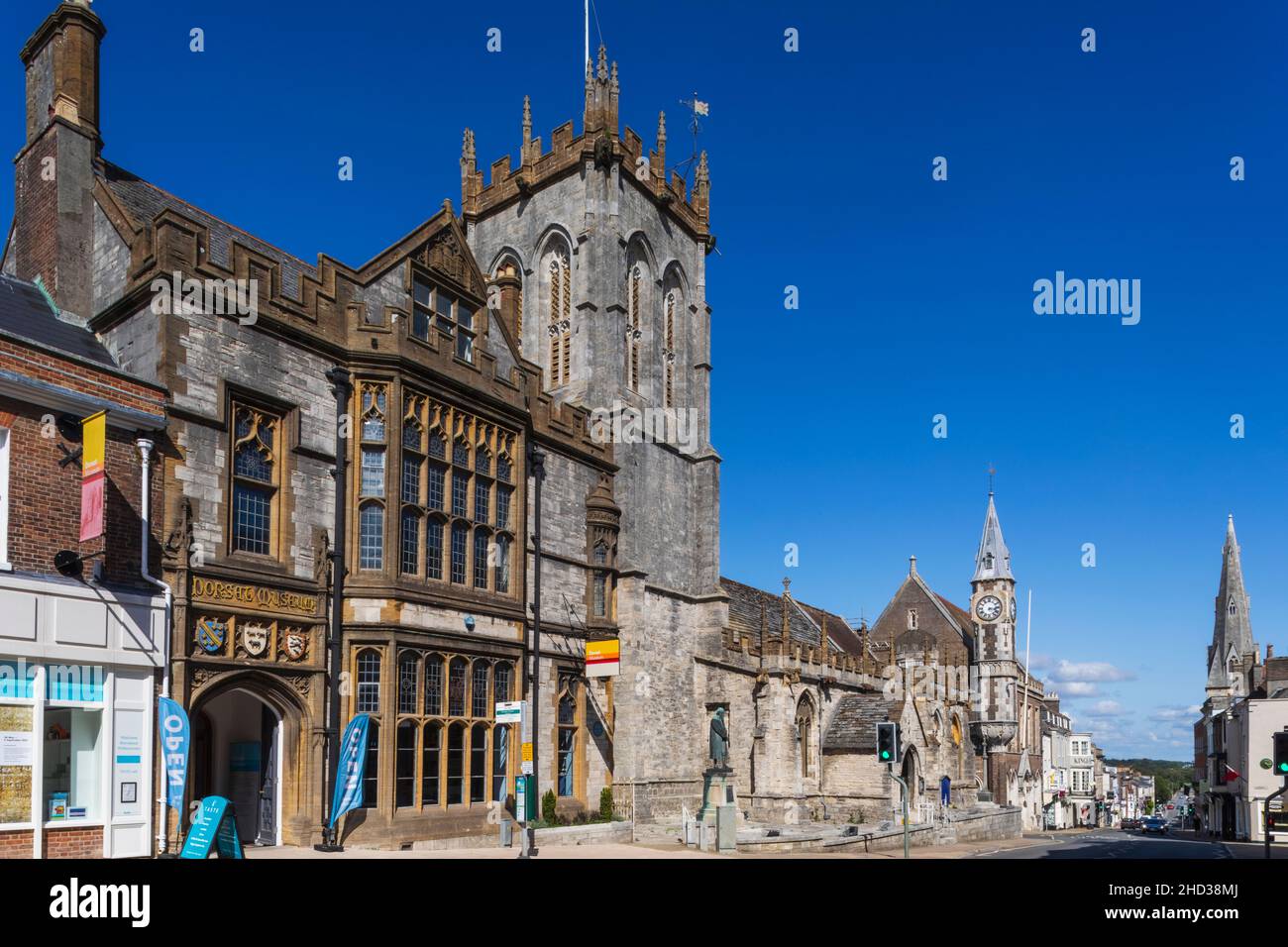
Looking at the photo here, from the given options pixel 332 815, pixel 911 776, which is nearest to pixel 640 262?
pixel 332 815

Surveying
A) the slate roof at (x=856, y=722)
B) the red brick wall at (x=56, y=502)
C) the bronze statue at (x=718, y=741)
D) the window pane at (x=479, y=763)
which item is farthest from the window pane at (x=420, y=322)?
the slate roof at (x=856, y=722)

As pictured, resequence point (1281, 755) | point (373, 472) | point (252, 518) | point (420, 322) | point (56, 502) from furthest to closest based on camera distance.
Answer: point (420, 322) → point (373, 472) → point (252, 518) → point (56, 502) → point (1281, 755)

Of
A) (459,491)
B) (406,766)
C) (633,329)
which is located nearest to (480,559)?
(459,491)

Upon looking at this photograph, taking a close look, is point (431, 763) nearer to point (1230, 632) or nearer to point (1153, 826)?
point (1153, 826)

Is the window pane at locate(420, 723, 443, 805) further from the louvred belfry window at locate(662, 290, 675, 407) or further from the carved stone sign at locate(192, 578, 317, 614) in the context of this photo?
the louvred belfry window at locate(662, 290, 675, 407)

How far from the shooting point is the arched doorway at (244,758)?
2108 cm

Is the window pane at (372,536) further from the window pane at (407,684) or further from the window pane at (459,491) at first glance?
the window pane at (459,491)

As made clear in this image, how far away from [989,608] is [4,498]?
70.5 metres

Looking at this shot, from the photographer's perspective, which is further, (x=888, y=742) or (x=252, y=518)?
(x=888, y=742)

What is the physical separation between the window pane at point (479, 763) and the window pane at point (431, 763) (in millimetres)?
1169

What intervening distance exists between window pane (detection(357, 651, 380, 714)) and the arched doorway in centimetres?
165

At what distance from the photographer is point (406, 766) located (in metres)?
22.9

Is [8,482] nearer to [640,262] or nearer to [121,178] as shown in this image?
[121,178]
